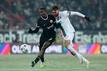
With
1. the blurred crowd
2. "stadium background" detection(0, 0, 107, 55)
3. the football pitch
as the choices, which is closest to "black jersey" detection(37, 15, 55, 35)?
the football pitch

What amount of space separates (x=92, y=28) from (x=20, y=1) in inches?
199

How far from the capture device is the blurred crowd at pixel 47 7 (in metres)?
32.0

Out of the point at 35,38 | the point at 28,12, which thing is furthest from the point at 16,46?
the point at 28,12

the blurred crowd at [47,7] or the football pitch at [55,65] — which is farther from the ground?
the blurred crowd at [47,7]

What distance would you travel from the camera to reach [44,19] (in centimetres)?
1831

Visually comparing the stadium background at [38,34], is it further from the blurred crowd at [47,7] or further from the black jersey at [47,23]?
the black jersey at [47,23]

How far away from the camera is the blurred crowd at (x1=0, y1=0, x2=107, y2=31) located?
32031 millimetres

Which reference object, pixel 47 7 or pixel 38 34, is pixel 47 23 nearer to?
pixel 38 34

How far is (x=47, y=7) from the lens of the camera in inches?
1303

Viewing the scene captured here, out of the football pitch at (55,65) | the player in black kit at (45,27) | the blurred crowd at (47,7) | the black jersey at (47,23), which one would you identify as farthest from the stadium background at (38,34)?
the black jersey at (47,23)

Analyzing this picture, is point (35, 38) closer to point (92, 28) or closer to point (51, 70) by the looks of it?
point (92, 28)

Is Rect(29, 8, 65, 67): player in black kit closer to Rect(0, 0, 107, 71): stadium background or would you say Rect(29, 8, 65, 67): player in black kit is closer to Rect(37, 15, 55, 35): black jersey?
Rect(37, 15, 55, 35): black jersey

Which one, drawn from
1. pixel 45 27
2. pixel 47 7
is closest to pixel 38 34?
pixel 47 7

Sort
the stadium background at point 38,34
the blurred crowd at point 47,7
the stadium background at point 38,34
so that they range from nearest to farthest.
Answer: the stadium background at point 38,34 < the stadium background at point 38,34 < the blurred crowd at point 47,7
